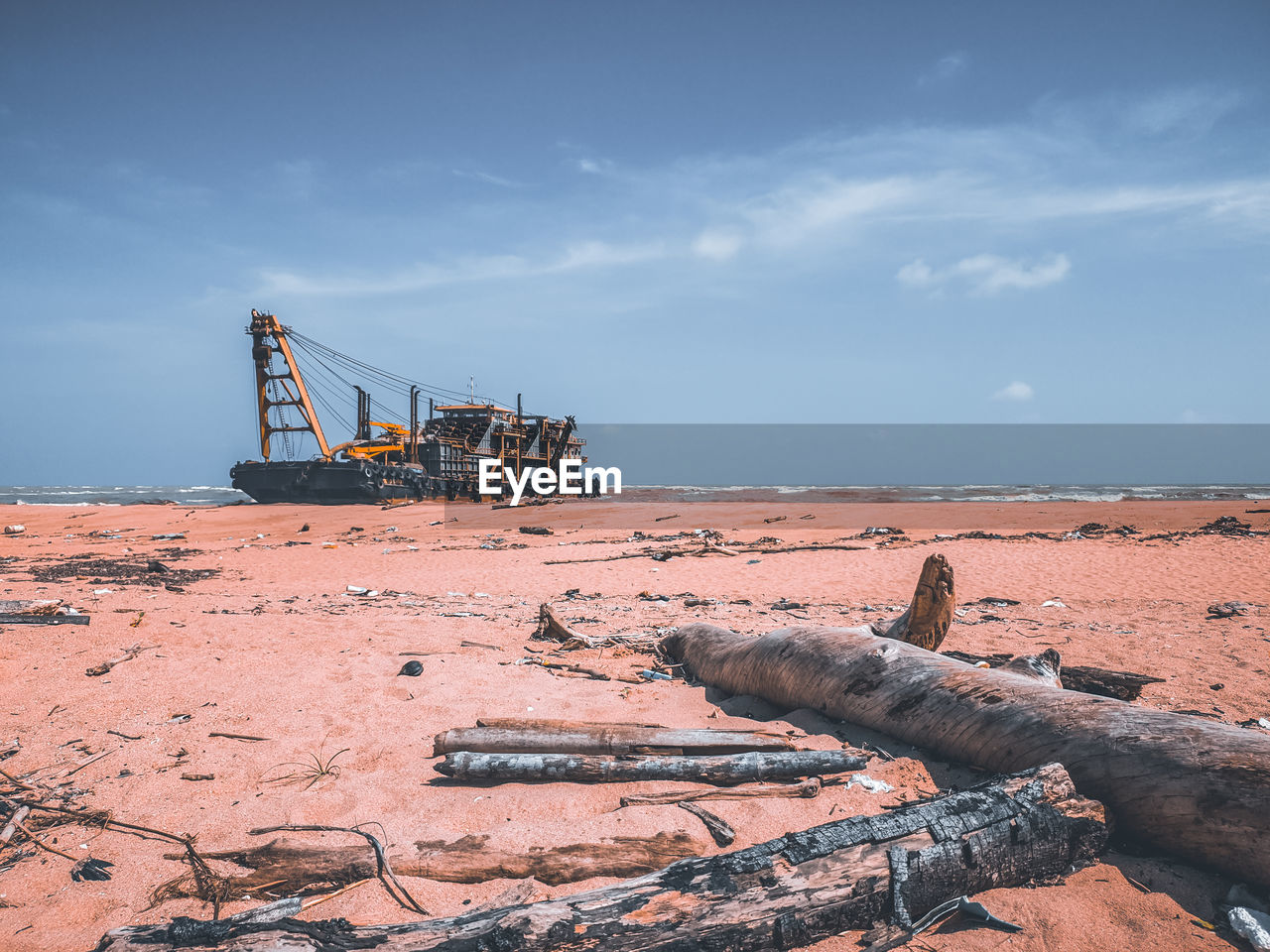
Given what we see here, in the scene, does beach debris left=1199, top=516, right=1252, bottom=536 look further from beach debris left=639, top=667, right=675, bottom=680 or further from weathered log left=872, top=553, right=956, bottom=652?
beach debris left=639, top=667, right=675, bottom=680

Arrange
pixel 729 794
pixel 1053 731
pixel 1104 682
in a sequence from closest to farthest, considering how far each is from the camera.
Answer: pixel 1053 731 → pixel 729 794 → pixel 1104 682

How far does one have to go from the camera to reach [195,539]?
708 inches

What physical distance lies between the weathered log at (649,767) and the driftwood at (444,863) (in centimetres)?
48

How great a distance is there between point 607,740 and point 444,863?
1.04 m

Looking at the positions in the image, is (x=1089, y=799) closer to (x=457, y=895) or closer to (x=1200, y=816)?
(x=1200, y=816)

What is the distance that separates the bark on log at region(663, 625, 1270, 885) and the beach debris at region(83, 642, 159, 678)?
5.01m

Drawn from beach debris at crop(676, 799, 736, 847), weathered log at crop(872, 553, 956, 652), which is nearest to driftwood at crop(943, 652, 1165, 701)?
weathered log at crop(872, 553, 956, 652)

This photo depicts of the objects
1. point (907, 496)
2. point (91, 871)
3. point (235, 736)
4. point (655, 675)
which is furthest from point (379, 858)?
point (907, 496)

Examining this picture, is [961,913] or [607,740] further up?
[607,740]

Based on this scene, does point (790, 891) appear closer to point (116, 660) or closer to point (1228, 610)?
point (116, 660)

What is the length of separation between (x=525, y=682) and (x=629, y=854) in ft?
8.53

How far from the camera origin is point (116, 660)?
5.27 m

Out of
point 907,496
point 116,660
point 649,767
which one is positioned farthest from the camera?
point 907,496

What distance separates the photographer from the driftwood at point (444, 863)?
253cm
